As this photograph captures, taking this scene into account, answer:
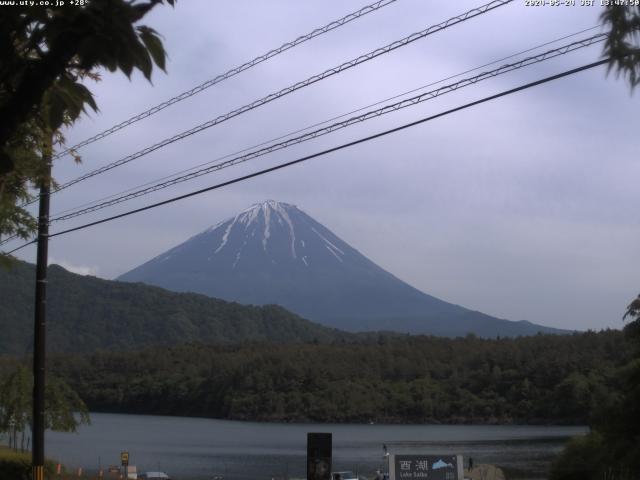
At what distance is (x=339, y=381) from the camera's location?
116 m

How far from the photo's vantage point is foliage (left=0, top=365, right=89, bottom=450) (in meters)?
24.3

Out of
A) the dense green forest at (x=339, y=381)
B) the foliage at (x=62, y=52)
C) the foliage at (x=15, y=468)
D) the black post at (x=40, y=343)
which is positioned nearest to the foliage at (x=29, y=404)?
the foliage at (x=15, y=468)

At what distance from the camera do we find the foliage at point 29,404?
2431cm

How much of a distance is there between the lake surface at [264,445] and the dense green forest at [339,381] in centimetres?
346

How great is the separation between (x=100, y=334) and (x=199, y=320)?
95.3ft

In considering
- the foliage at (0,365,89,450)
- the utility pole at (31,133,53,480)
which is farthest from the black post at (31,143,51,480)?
the foliage at (0,365,89,450)

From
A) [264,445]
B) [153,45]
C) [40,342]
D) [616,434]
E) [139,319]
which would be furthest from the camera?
[139,319]

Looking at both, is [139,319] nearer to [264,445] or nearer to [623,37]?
[264,445]

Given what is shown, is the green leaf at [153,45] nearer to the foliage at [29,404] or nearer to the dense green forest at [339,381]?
the foliage at [29,404]

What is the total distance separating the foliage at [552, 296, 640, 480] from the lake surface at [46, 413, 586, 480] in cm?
1686

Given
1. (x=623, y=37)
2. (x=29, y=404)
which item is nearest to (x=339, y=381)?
(x=29, y=404)

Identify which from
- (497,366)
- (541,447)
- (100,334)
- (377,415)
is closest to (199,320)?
(100,334)

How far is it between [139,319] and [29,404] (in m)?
145

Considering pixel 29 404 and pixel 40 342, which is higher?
pixel 40 342
